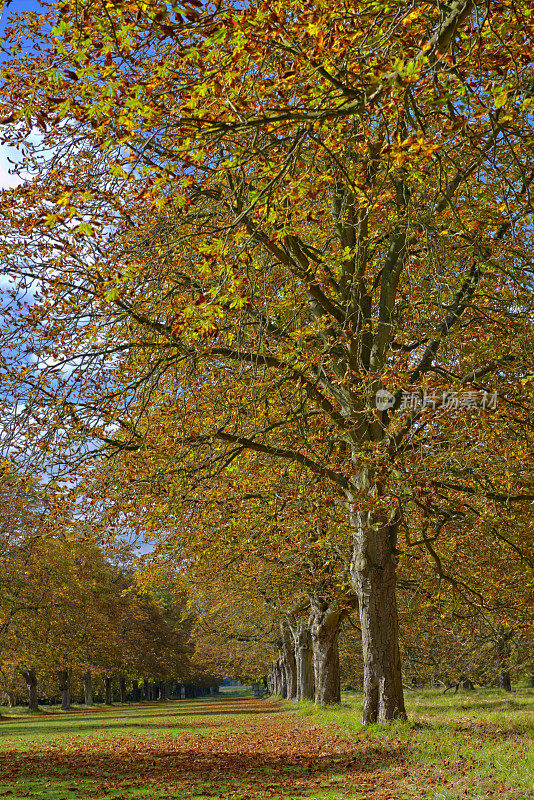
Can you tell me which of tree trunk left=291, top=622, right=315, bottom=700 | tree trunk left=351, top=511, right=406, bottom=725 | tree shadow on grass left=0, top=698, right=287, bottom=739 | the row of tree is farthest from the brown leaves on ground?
tree trunk left=291, top=622, right=315, bottom=700

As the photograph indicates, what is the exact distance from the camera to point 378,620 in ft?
39.5

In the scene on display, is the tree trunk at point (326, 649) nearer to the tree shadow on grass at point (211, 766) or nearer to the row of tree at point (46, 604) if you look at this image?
the row of tree at point (46, 604)

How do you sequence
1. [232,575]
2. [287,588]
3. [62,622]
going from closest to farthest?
[232,575]
[287,588]
[62,622]

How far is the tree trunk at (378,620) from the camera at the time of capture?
11.9 metres

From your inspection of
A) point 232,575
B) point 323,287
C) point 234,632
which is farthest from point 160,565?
point 234,632

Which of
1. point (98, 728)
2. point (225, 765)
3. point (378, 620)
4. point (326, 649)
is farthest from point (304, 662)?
point (378, 620)

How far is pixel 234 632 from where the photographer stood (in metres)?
43.8

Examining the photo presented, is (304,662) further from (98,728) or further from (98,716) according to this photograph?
(98,728)

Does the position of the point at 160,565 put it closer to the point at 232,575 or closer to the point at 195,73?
the point at 232,575

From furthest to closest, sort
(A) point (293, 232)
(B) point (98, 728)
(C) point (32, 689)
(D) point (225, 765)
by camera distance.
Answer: (C) point (32, 689) → (B) point (98, 728) → (D) point (225, 765) → (A) point (293, 232)

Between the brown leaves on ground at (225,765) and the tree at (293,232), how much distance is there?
1.83 m

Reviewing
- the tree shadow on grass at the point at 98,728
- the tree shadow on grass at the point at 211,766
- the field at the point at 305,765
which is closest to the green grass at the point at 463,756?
the field at the point at 305,765

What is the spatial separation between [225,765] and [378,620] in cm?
414

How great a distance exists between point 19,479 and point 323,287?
7524 millimetres
